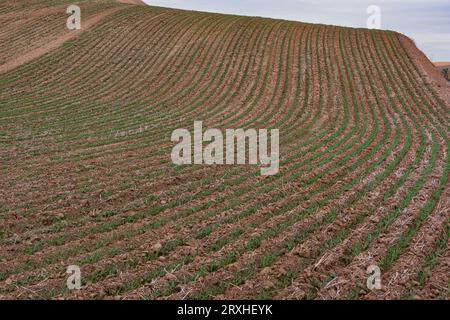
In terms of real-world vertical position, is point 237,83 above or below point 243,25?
below

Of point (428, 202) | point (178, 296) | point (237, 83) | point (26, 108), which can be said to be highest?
point (237, 83)

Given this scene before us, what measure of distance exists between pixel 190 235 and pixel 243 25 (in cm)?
3849

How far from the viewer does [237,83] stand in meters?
29.4

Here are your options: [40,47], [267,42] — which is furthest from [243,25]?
[40,47]

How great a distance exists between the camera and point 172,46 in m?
36.2

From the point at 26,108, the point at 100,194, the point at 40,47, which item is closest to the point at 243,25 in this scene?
the point at 40,47

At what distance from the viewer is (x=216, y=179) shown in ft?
41.9

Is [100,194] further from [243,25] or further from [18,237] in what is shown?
[243,25]

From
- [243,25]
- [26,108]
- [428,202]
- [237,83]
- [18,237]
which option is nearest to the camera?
[18,237]

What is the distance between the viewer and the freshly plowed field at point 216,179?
732cm

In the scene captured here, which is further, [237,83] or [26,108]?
[237,83]

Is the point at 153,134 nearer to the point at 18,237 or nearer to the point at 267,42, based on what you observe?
the point at 18,237

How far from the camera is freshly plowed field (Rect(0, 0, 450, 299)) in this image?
7320mm

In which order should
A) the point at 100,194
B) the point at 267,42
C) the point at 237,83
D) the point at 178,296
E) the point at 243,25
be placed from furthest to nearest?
1. the point at 243,25
2. the point at 267,42
3. the point at 237,83
4. the point at 100,194
5. the point at 178,296
